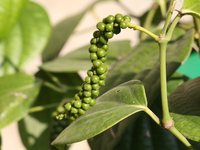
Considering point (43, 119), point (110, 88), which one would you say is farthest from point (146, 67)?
point (43, 119)

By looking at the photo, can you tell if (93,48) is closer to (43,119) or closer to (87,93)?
(87,93)

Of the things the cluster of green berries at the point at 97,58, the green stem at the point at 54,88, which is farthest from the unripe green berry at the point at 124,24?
the green stem at the point at 54,88

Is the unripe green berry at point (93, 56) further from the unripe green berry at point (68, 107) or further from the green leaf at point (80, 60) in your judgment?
the green leaf at point (80, 60)

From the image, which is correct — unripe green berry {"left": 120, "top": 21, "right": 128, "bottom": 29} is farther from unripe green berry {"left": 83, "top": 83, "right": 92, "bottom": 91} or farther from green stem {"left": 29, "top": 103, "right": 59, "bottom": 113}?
green stem {"left": 29, "top": 103, "right": 59, "bottom": 113}

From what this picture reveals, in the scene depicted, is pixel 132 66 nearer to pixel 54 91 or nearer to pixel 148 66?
pixel 148 66

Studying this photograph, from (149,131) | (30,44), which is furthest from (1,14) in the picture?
(149,131)

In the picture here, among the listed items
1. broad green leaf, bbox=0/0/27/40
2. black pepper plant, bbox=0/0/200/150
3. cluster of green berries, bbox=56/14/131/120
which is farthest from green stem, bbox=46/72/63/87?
cluster of green berries, bbox=56/14/131/120
